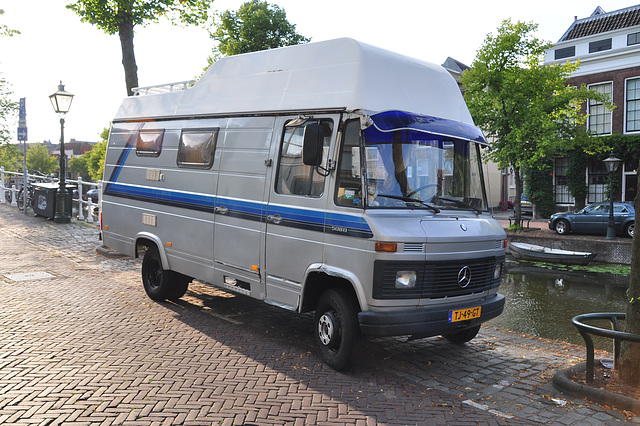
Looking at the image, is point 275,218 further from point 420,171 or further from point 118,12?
point 118,12

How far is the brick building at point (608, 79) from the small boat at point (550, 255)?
13.2 metres

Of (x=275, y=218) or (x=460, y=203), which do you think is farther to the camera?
(x=275, y=218)

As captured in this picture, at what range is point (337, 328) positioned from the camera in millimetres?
5559

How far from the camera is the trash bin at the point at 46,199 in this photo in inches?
699

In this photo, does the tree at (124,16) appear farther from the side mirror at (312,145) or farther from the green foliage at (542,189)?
the green foliage at (542,189)

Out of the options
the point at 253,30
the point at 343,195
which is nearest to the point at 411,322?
the point at 343,195

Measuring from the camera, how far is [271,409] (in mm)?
4602

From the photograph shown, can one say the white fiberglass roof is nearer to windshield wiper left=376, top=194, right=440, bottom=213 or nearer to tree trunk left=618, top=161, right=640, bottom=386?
windshield wiper left=376, top=194, right=440, bottom=213

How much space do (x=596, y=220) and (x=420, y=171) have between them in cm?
2015

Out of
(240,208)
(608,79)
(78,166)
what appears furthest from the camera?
(78,166)

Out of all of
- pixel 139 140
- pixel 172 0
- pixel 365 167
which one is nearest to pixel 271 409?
pixel 365 167

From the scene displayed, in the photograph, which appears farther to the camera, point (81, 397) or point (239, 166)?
point (239, 166)

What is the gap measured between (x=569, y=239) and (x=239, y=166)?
57.0 ft

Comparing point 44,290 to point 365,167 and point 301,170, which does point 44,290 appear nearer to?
point 301,170
